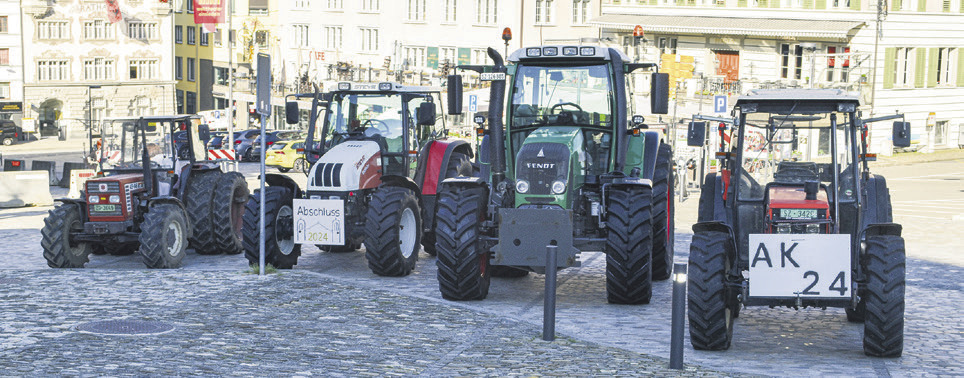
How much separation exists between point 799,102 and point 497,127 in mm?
4191

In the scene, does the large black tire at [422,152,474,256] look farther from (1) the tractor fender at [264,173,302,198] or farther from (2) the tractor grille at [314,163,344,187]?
(1) the tractor fender at [264,173,302,198]

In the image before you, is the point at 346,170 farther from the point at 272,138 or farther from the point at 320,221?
the point at 272,138

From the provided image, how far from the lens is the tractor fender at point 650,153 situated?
17062 millimetres

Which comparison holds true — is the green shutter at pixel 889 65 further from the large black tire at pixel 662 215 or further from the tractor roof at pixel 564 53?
the tractor roof at pixel 564 53

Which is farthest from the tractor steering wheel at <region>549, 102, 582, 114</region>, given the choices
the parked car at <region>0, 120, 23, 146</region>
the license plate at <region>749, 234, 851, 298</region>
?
the parked car at <region>0, 120, 23, 146</region>

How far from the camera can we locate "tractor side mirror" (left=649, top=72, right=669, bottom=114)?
51.3 feet

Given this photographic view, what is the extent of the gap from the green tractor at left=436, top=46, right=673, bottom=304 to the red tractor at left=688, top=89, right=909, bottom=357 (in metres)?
1.49

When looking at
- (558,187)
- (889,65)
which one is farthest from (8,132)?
(558,187)

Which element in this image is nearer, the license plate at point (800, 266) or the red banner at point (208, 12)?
the license plate at point (800, 266)

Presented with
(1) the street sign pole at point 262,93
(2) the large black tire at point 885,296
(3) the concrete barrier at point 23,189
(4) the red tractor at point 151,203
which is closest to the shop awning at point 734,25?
(3) the concrete barrier at point 23,189

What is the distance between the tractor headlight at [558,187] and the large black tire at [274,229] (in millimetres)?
4673

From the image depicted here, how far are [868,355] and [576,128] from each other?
5.06 meters

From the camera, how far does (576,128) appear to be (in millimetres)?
16094

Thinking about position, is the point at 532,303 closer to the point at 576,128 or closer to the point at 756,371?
the point at 576,128
